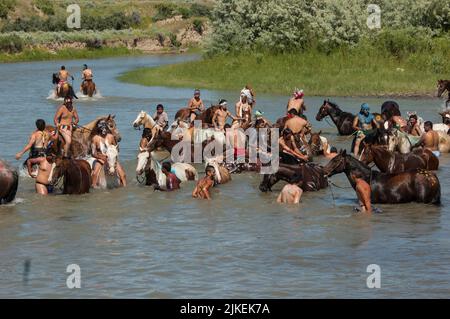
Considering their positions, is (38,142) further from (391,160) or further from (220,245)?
(391,160)

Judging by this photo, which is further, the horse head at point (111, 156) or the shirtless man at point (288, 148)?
the shirtless man at point (288, 148)

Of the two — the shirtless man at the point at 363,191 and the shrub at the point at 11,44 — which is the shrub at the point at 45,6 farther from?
the shirtless man at the point at 363,191

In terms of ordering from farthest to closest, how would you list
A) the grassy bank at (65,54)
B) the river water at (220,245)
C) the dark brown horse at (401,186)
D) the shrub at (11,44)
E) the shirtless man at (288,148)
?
the shrub at (11,44) < the grassy bank at (65,54) < the shirtless man at (288,148) < the dark brown horse at (401,186) < the river water at (220,245)

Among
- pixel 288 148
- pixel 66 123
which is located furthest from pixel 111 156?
pixel 288 148

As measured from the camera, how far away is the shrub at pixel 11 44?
91875 millimetres

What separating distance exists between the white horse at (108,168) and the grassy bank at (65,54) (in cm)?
6662

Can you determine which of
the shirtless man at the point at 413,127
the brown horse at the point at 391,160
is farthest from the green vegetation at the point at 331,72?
the brown horse at the point at 391,160

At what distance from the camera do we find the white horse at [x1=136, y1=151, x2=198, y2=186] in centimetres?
2365

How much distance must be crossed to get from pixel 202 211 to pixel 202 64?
129ft

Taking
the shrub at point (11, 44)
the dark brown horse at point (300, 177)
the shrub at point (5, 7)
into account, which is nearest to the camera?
the dark brown horse at point (300, 177)

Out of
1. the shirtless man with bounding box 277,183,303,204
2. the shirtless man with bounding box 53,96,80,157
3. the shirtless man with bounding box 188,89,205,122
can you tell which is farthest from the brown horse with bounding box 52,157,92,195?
the shirtless man with bounding box 188,89,205,122

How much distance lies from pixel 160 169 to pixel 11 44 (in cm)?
7158

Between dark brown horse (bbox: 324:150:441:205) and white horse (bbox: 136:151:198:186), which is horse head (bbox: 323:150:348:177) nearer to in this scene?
dark brown horse (bbox: 324:150:441:205)

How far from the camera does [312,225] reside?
821 inches
